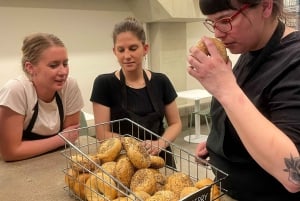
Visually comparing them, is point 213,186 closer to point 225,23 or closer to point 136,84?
point 225,23

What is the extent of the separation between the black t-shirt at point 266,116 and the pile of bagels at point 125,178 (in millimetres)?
123

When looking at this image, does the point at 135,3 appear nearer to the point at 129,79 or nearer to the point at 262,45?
the point at 129,79

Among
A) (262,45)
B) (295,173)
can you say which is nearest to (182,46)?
(262,45)

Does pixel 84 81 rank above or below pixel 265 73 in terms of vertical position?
below

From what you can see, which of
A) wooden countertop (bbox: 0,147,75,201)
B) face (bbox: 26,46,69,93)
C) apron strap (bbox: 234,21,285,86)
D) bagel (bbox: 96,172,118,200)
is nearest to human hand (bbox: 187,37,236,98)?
apron strap (bbox: 234,21,285,86)

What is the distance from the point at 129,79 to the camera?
1.54m

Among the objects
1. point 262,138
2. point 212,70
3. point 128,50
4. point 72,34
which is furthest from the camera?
point 72,34

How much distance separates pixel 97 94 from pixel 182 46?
103 inches

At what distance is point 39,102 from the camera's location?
52.1 inches

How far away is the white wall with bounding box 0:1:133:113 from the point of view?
2.84 meters

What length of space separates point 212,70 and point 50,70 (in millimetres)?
825

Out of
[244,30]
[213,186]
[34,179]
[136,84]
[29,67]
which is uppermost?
[244,30]

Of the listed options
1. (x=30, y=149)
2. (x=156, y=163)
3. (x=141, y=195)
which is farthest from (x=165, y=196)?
(x=30, y=149)

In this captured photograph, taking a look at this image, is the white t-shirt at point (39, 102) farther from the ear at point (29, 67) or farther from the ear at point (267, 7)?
the ear at point (267, 7)
